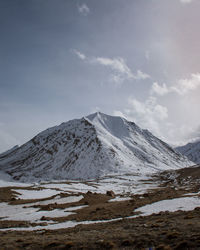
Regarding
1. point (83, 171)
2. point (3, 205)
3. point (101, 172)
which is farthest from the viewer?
point (83, 171)

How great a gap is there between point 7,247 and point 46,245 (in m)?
3.14

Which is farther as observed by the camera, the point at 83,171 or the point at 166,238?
the point at 83,171

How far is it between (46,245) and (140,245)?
6.63m

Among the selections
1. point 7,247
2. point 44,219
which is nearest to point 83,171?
point 44,219

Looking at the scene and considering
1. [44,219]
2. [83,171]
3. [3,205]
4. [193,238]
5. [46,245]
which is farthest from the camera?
[83,171]

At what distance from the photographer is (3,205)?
44.4m

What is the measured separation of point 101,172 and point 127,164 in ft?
111

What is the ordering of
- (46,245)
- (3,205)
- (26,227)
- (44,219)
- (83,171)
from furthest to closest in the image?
1. (83,171)
2. (3,205)
3. (44,219)
4. (26,227)
5. (46,245)

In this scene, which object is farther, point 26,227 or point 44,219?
point 44,219

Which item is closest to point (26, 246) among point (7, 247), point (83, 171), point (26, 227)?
point (7, 247)

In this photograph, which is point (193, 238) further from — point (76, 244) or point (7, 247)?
point (7, 247)

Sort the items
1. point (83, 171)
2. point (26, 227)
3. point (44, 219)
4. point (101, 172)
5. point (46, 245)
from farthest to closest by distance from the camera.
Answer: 1. point (83, 171)
2. point (101, 172)
3. point (44, 219)
4. point (26, 227)
5. point (46, 245)

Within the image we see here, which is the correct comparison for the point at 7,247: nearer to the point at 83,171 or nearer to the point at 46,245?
the point at 46,245

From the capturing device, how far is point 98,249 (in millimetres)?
11906
